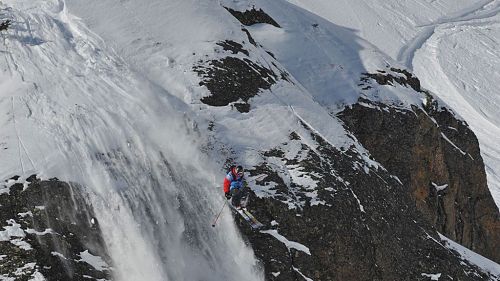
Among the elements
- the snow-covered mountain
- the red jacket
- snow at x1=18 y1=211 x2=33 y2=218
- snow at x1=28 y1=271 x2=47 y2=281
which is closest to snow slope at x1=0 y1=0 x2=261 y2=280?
the snow-covered mountain

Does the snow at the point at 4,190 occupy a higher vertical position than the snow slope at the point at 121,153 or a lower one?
lower

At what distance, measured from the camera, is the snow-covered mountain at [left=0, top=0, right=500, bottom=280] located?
1555 centimetres

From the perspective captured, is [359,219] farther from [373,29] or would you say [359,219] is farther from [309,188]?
[373,29]

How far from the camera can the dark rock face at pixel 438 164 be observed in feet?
76.6

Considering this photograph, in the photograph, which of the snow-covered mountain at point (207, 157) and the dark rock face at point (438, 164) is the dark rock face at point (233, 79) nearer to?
the snow-covered mountain at point (207, 157)

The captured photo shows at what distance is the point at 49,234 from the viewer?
1482cm

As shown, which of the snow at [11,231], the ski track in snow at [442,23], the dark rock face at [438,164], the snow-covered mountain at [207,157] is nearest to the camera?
the snow at [11,231]

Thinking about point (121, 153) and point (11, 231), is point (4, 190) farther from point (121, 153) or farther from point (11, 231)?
point (121, 153)

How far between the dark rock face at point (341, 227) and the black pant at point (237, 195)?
0.46 m

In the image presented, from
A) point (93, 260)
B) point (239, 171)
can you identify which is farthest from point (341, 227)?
point (93, 260)

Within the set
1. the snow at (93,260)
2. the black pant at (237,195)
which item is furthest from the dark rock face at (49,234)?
the black pant at (237,195)

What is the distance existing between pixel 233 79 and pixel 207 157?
3197 millimetres

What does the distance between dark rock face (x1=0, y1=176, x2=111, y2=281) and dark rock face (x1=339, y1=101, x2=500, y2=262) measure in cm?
1075

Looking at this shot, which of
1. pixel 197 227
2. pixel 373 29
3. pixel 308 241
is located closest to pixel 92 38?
pixel 197 227
